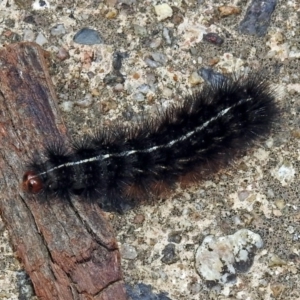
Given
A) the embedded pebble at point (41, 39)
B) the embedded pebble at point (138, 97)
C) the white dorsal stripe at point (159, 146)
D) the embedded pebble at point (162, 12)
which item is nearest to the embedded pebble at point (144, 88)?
the embedded pebble at point (138, 97)

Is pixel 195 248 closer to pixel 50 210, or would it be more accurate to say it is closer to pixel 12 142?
pixel 50 210

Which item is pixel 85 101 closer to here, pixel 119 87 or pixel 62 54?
pixel 119 87

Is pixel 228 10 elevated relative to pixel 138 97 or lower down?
elevated

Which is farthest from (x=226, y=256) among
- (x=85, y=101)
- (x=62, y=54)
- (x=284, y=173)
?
(x=62, y=54)

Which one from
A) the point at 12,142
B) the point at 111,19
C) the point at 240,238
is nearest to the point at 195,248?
the point at 240,238

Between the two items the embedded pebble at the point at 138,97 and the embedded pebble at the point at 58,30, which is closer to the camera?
the embedded pebble at the point at 138,97

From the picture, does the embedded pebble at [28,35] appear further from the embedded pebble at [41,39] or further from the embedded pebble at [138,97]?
the embedded pebble at [138,97]

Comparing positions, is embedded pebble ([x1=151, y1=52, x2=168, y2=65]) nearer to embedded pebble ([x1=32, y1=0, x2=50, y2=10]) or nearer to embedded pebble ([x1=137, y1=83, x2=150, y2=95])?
embedded pebble ([x1=137, y1=83, x2=150, y2=95])

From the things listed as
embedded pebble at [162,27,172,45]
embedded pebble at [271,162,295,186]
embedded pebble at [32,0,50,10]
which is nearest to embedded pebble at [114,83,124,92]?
embedded pebble at [162,27,172,45]
